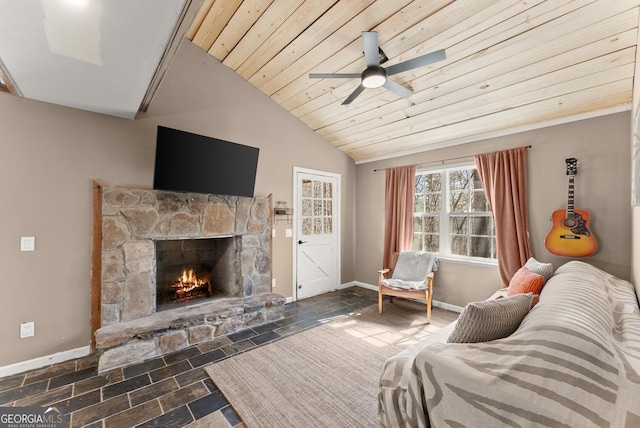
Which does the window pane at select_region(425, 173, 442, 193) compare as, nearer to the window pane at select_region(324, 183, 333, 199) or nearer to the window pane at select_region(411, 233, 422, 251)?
the window pane at select_region(411, 233, 422, 251)

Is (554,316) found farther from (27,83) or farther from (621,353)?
(27,83)

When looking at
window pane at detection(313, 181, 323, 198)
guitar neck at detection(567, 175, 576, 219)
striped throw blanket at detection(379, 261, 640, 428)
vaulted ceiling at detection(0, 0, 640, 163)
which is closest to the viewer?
striped throw blanket at detection(379, 261, 640, 428)

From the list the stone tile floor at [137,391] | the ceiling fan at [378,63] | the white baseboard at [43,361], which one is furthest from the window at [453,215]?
the white baseboard at [43,361]

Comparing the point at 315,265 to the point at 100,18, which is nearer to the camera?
the point at 100,18

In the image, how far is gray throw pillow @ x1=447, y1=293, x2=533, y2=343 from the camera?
133cm

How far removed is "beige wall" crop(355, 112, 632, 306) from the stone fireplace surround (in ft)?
9.06

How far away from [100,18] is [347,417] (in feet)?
9.16

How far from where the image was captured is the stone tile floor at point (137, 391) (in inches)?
70.0

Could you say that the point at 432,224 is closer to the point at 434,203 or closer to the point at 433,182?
the point at 434,203

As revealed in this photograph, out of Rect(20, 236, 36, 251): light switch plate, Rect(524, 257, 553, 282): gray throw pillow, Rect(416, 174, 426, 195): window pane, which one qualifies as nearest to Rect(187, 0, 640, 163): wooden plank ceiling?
Rect(416, 174, 426, 195): window pane

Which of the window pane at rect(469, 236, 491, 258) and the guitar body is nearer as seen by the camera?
the guitar body

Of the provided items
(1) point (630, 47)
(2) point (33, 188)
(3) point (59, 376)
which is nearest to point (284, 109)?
(2) point (33, 188)

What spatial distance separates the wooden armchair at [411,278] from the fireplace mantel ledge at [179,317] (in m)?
1.45

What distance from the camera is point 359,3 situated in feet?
7.41
